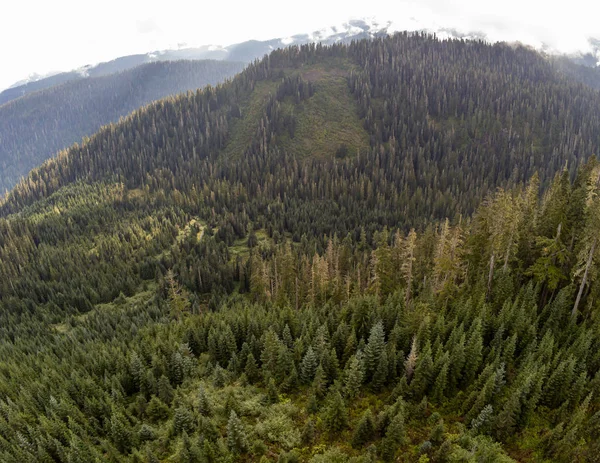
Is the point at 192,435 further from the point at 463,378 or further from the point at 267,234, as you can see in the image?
the point at 267,234

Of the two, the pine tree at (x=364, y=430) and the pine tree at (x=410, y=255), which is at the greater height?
the pine tree at (x=410, y=255)

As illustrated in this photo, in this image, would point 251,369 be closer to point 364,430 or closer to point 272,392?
point 272,392

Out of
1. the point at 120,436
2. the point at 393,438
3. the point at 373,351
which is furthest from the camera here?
the point at 373,351

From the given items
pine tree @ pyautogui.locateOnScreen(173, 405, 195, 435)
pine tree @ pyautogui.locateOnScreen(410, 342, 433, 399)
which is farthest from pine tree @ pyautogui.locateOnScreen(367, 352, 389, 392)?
pine tree @ pyautogui.locateOnScreen(173, 405, 195, 435)

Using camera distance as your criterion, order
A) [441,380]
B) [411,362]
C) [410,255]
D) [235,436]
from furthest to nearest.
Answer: [410,255] < [411,362] < [441,380] < [235,436]

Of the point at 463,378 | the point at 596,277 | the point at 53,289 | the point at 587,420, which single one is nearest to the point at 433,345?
the point at 463,378

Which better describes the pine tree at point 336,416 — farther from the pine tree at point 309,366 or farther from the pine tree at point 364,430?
the pine tree at point 309,366

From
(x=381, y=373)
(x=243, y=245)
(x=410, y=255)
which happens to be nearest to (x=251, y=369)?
(x=381, y=373)

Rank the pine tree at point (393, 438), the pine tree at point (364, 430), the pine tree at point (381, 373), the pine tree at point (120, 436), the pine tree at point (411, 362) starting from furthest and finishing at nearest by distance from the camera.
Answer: the pine tree at point (381, 373) → the pine tree at point (411, 362) → the pine tree at point (120, 436) → the pine tree at point (364, 430) → the pine tree at point (393, 438)

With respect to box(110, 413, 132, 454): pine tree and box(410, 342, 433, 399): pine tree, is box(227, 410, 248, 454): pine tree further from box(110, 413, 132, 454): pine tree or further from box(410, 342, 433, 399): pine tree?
box(410, 342, 433, 399): pine tree

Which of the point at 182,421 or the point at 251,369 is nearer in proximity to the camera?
the point at 182,421

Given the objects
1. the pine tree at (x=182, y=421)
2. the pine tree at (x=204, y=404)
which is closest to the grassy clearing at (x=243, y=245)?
the pine tree at (x=204, y=404)
